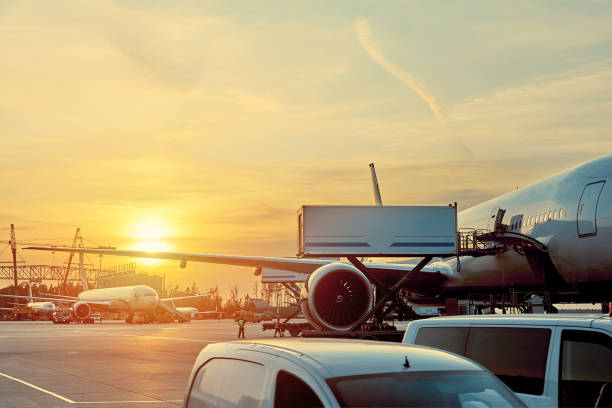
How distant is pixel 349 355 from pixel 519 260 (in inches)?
702

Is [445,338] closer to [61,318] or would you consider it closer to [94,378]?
[94,378]

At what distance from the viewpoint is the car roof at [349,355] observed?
4125 millimetres

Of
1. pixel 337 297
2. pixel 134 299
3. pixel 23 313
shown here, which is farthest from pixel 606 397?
pixel 23 313

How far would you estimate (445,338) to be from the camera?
6.73m

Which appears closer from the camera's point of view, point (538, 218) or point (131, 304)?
point (538, 218)

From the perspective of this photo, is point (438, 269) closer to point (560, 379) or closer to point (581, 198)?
point (581, 198)

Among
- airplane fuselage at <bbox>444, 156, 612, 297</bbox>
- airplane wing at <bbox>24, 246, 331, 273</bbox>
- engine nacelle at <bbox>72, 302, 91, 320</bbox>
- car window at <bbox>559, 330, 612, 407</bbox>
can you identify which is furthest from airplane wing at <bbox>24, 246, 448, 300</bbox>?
engine nacelle at <bbox>72, 302, 91, 320</bbox>

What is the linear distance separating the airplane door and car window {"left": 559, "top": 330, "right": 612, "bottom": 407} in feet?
42.6

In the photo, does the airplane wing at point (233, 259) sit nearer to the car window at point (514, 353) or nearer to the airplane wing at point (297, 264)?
the airplane wing at point (297, 264)

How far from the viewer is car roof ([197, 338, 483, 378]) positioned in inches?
162

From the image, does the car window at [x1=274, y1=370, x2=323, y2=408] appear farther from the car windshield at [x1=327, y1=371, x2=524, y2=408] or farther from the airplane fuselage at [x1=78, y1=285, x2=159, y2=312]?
the airplane fuselage at [x1=78, y1=285, x2=159, y2=312]

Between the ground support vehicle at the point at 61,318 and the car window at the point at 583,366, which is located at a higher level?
the car window at the point at 583,366

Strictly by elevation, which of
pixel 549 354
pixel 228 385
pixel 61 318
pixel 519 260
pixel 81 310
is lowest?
pixel 61 318

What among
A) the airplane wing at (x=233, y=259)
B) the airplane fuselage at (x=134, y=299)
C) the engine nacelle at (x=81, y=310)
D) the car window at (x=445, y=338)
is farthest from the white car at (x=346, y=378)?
the engine nacelle at (x=81, y=310)
